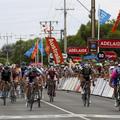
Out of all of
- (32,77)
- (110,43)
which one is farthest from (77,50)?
(32,77)

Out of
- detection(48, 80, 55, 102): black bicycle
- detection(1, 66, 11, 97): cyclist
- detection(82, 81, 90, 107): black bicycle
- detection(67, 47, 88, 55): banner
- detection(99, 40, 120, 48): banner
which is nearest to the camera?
detection(82, 81, 90, 107): black bicycle

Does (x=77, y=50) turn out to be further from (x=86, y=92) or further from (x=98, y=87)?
(x=86, y=92)

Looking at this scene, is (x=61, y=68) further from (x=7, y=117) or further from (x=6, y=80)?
(x=7, y=117)

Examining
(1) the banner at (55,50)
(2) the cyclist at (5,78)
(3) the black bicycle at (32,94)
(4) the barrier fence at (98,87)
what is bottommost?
(4) the barrier fence at (98,87)

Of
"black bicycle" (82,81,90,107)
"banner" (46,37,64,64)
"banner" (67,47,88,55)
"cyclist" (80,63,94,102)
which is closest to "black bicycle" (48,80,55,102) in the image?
"black bicycle" (82,81,90,107)

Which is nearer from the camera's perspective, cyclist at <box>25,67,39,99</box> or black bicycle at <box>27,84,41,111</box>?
black bicycle at <box>27,84,41,111</box>

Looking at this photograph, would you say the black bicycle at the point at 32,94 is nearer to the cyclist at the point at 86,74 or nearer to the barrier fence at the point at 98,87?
the cyclist at the point at 86,74

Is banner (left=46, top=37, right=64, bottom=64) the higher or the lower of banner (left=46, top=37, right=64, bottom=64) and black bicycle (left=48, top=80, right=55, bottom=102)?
the higher

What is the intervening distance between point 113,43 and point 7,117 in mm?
20359

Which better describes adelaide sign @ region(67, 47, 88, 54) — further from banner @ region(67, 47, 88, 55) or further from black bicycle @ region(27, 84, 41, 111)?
black bicycle @ region(27, 84, 41, 111)

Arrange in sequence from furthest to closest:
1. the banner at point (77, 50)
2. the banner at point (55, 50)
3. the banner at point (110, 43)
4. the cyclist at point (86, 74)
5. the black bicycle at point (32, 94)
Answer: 1. the banner at point (77, 50)
2. the banner at point (55, 50)
3. the banner at point (110, 43)
4. the cyclist at point (86, 74)
5. the black bicycle at point (32, 94)

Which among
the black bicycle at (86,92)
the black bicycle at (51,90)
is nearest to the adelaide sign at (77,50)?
the black bicycle at (51,90)

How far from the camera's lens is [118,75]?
22.6m

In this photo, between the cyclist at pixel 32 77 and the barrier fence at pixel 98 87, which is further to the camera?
the barrier fence at pixel 98 87
